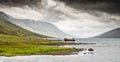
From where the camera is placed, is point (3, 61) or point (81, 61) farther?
point (81, 61)

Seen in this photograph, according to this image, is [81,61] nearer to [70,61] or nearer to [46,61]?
[70,61]

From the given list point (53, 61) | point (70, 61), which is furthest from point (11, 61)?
point (70, 61)

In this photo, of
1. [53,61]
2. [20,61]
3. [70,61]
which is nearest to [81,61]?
[70,61]

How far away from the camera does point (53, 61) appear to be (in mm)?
70875

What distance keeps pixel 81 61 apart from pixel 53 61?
855 centimetres

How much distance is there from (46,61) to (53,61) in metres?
2.05

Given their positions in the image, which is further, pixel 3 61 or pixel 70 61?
pixel 70 61

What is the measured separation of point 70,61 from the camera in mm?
72312

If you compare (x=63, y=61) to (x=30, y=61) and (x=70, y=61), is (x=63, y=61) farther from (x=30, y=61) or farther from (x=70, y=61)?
(x=30, y=61)

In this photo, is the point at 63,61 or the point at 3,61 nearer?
the point at 3,61

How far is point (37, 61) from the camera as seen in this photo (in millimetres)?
69875

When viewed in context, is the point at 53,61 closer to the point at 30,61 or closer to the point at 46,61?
the point at 46,61

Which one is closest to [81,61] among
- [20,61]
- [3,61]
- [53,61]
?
[53,61]

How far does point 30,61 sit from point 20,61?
2.81 meters
